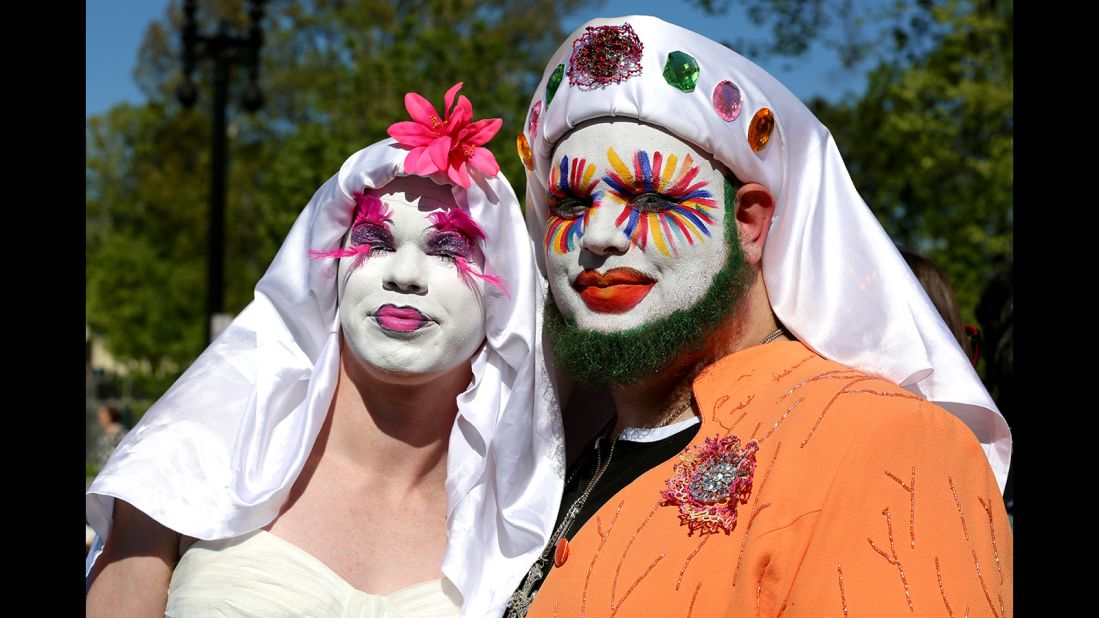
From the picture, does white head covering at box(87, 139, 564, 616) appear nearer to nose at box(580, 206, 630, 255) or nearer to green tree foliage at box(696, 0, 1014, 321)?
nose at box(580, 206, 630, 255)

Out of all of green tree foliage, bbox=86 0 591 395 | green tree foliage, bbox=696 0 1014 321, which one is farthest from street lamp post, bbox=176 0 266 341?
green tree foliage, bbox=696 0 1014 321

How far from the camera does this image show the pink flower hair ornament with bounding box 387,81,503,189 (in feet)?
10.6

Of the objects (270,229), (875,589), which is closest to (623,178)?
(875,589)

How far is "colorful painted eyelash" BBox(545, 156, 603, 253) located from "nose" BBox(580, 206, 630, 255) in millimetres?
28

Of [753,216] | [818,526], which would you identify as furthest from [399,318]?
[818,526]

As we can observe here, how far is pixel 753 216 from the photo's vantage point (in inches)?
115

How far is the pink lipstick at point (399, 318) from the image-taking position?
3.12m

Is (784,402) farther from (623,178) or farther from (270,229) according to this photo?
(270,229)

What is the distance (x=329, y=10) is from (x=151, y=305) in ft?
27.2

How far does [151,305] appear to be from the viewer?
19688 mm

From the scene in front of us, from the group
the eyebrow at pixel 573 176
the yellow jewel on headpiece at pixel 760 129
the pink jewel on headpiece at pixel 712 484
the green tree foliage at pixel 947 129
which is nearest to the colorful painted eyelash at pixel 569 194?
the eyebrow at pixel 573 176

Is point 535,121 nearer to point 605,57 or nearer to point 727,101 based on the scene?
point 605,57

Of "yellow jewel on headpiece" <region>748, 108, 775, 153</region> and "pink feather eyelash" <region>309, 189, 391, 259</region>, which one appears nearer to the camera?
"yellow jewel on headpiece" <region>748, 108, 775, 153</region>

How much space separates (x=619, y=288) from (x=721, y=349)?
32 cm
